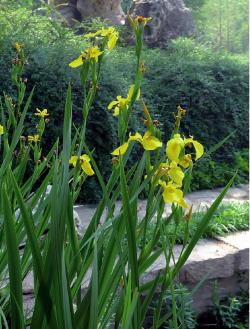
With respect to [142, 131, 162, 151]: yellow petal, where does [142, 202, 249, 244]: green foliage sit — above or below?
below

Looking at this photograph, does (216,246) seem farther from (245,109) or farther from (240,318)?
(245,109)

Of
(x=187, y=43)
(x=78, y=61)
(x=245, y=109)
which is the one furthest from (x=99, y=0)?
(x=78, y=61)

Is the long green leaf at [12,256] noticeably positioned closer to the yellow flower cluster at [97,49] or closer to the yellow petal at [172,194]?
the yellow petal at [172,194]

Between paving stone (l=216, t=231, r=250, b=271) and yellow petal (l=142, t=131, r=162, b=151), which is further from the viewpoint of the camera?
paving stone (l=216, t=231, r=250, b=271)

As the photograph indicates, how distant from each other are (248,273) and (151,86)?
2.37 m

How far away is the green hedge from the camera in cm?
388

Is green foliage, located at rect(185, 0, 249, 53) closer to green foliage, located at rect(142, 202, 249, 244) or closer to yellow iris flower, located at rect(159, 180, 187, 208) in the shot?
green foliage, located at rect(142, 202, 249, 244)

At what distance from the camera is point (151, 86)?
492cm

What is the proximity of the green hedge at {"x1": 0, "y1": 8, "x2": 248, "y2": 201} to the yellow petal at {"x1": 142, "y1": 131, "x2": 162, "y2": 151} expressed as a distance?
9.00 feet

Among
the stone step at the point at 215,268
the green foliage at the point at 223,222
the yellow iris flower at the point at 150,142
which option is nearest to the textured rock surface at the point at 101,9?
the green foliage at the point at 223,222

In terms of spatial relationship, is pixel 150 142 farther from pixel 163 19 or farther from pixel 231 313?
pixel 163 19

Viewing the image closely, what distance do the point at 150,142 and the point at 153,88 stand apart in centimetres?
402

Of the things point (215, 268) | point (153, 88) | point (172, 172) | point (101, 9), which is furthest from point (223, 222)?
point (101, 9)

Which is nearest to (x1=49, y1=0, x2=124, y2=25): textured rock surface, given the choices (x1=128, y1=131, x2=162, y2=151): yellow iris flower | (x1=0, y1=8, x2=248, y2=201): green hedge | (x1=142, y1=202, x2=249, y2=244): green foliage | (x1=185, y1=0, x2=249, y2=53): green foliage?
(x1=0, y1=8, x2=248, y2=201): green hedge
